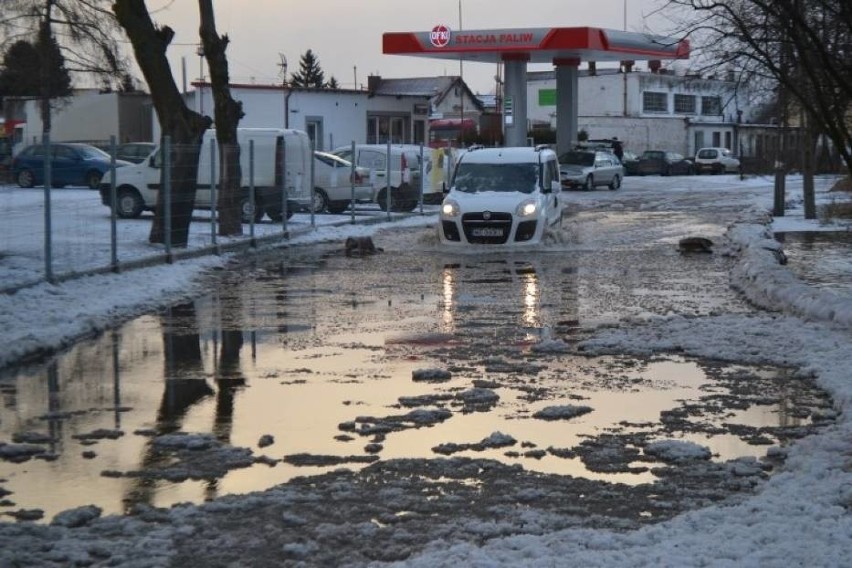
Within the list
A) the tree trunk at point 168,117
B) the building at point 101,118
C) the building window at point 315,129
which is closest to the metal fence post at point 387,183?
the tree trunk at point 168,117

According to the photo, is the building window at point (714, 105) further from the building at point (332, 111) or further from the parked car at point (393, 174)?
the building at point (332, 111)

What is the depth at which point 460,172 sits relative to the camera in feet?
85.4

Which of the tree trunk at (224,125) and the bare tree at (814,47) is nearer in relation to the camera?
the bare tree at (814,47)

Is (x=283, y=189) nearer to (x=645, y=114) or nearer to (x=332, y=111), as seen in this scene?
(x=332, y=111)

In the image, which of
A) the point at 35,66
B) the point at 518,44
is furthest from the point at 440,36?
the point at 35,66

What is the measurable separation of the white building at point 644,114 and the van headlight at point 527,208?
64466 millimetres

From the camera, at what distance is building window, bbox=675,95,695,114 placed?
99438 millimetres

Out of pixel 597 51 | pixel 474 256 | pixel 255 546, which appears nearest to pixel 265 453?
pixel 255 546

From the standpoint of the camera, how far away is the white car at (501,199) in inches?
958

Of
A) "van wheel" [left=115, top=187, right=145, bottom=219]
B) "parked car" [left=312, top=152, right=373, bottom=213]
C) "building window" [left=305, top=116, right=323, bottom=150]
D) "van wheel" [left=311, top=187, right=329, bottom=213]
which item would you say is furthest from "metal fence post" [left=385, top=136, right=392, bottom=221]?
"building window" [left=305, top=116, right=323, bottom=150]

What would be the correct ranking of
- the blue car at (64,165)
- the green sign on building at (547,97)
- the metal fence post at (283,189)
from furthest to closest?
1. the green sign on building at (547,97)
2. the metal fence post at (283,189)
3. the blue car at (64,165)

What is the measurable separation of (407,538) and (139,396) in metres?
4.33

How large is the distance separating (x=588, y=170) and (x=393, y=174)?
60.7 feet

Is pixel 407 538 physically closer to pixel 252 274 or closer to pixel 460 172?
pixel 252 274
